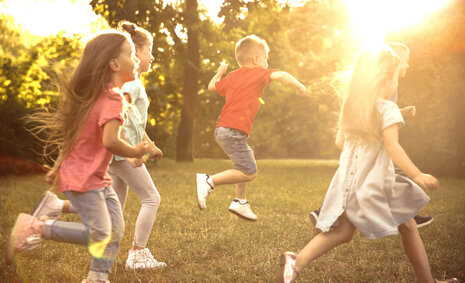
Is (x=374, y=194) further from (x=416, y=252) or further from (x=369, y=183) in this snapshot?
(x=416, y=252)

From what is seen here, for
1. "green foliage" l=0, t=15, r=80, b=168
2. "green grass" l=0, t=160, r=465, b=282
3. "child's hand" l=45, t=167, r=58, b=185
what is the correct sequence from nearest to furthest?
"child's hand" l=45, t=167, r=58, b=185, "green grass" l=0, t=160, r=465, b=282, "green foliage" l=0, t=15, r=80, b=168

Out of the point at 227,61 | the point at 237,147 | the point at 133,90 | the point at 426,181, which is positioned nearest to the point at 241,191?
the point at 237,147

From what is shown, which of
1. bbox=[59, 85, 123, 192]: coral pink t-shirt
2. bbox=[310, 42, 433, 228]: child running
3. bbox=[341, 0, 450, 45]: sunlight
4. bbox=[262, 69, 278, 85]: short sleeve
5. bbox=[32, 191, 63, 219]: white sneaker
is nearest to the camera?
bbox=[59, 85, 123, 192]: coral pink t-shirt

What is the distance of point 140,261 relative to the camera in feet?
13.8

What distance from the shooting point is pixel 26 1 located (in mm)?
15828

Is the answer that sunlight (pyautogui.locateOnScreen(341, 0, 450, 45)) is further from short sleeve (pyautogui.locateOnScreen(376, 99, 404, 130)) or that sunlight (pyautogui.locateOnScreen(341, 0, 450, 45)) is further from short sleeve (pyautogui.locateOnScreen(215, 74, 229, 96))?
short sleeve (pyautogui.locateOnScreen(376, 99, 404, 130))

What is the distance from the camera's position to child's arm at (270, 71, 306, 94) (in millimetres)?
4410

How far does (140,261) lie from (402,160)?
2.40m

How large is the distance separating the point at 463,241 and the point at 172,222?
362cm

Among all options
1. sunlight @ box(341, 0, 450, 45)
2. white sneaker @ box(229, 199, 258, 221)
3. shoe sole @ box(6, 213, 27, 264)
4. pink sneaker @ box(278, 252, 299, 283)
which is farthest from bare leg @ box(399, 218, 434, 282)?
sunlight @ box(341, 0, 450, 45)

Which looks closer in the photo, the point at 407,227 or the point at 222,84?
the point at 407,227

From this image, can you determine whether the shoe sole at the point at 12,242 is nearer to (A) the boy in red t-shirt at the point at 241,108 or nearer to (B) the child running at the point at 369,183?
(B) the child running at the point at 369,183

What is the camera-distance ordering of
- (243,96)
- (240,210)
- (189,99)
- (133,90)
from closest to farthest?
1. (133,90)
2. (243,96)
3. (240,210)
4. (189,99)

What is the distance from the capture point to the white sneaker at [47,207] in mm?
3504
